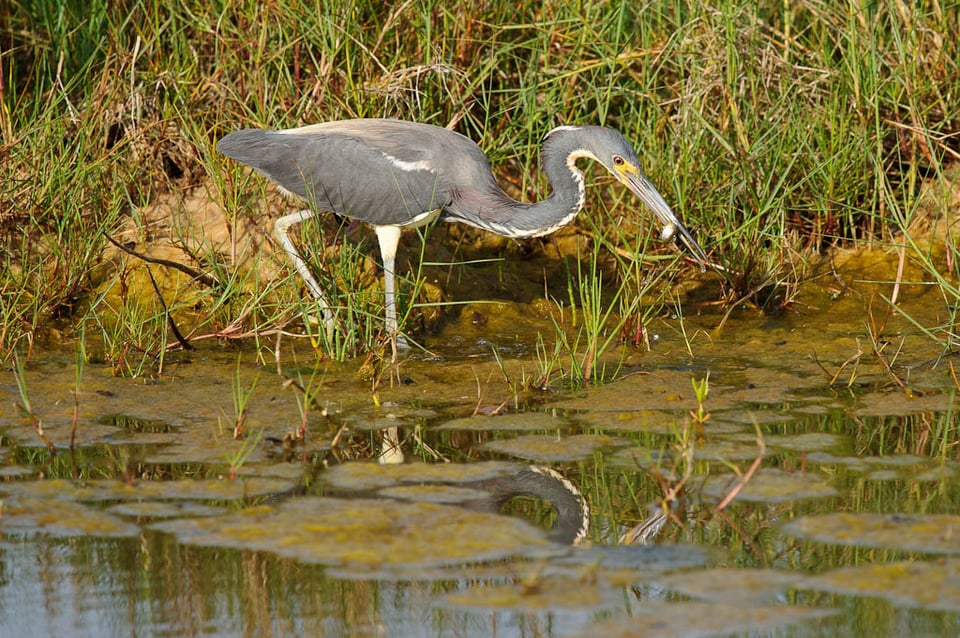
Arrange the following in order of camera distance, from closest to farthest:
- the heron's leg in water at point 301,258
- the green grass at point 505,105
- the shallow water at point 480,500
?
the shallow water at point 480,500, the heron's leg in water at point 301,258, the green grass at point 505,105

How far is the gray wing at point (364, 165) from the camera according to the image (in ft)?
20.2

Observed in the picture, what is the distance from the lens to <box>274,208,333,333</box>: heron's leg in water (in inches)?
222

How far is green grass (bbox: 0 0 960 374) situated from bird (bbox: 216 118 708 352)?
212 mm

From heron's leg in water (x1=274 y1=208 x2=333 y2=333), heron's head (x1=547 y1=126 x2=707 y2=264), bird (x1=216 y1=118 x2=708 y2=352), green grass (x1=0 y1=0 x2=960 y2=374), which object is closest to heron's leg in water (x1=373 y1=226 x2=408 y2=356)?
bird (x1=216 y1=118 x2=708 y2=352)

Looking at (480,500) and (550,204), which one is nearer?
(480,500)

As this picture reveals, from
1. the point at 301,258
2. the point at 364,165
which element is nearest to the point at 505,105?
the point at 364,165

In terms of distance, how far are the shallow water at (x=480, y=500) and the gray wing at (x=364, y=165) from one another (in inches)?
30.5

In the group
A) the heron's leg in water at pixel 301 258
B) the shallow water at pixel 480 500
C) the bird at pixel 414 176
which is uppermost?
the bird at pixel 414 176

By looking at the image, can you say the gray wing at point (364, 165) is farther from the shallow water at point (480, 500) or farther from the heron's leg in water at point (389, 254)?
the shallow water at point (480, 500)

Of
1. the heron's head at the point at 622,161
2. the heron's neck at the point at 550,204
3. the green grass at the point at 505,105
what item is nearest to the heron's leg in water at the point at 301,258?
the green grass at the point at 505,105

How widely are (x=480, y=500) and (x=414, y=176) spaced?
97.4 inches

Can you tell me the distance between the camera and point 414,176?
616 cm

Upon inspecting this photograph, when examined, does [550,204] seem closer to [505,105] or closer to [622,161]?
[622,161]

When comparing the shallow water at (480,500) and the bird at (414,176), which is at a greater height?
the bird at (414,176)
